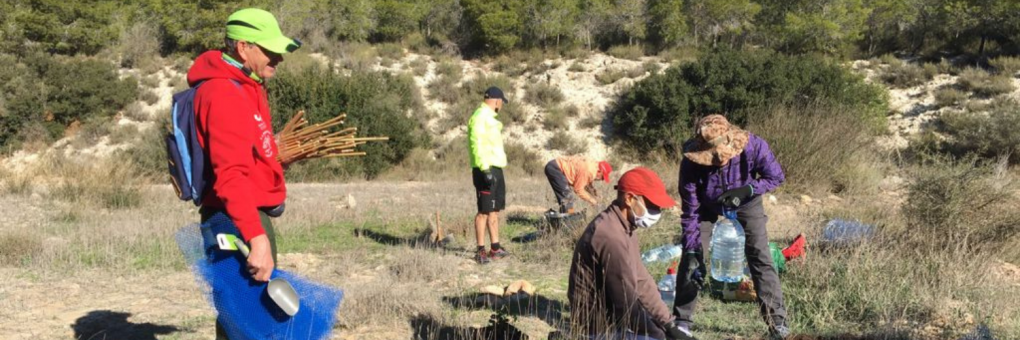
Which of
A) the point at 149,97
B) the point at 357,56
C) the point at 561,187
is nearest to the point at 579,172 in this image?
the point at 561,187

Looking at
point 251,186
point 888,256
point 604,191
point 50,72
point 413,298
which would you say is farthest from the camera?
point 50,72

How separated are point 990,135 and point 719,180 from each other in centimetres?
1648

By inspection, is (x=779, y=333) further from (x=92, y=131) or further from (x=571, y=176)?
(x=92, y=131)

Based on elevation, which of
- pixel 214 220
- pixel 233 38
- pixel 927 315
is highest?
pixel 233 38

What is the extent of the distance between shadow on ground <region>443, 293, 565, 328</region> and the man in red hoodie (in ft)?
8.40

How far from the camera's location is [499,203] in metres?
7.18

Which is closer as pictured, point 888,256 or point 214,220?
point 214,220

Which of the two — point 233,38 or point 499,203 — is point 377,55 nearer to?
point 499,203

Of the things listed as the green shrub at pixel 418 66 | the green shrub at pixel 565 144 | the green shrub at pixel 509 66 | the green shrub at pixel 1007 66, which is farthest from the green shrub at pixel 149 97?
the green shrub at pixel 1007 66

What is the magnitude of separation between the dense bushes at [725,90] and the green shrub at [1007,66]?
13.4 feet

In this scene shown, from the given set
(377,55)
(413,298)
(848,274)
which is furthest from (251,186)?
(377,55)

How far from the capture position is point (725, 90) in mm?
21656

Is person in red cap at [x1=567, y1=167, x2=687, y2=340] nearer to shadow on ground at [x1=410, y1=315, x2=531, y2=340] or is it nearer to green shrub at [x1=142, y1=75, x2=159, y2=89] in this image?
shadow on ground at [x1=410, y1=315, x2=531, y2=340]

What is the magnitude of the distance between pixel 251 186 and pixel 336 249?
16.9ft
